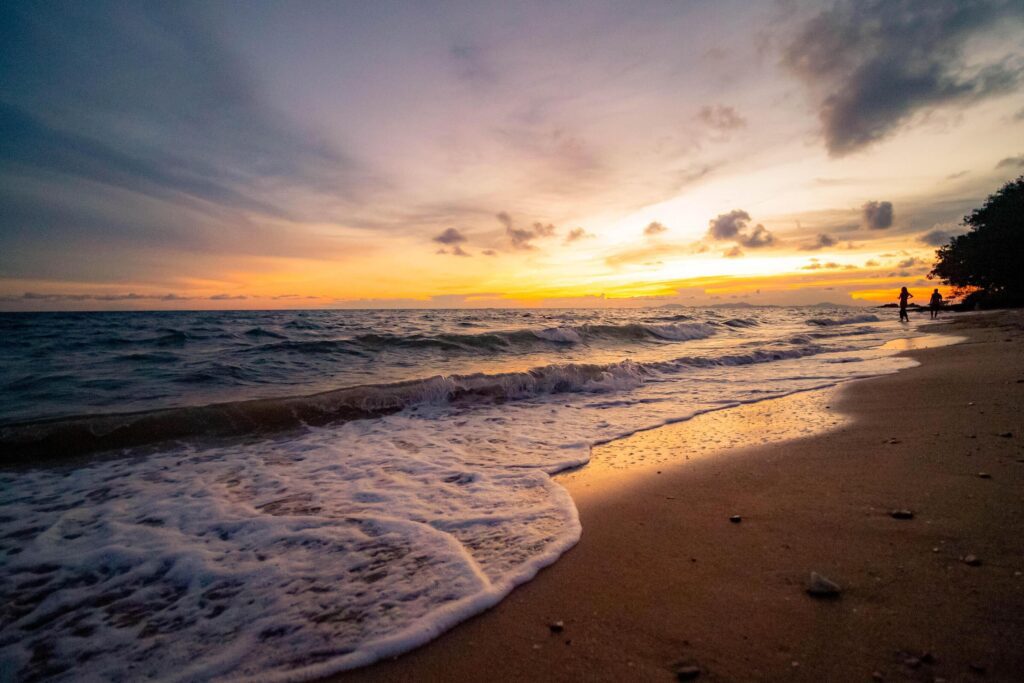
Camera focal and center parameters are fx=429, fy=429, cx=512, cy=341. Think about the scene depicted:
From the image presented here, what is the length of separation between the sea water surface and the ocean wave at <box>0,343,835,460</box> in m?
0.04

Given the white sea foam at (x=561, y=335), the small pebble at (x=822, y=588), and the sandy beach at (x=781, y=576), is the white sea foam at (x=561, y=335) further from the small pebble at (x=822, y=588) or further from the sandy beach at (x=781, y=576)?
the small pebble at (x=822, y=588)

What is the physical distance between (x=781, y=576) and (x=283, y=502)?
4.46m

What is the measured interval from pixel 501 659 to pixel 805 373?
38.9 feet

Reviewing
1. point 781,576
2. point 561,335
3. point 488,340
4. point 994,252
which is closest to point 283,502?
point 781,576

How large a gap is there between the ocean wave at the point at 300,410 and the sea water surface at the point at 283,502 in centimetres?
4

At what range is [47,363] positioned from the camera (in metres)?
14.3

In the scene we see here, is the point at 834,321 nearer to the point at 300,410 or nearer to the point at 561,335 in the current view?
the point at 561,335

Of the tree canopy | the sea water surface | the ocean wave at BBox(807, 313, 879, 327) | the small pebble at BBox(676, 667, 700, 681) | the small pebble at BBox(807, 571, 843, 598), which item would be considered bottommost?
the sea water surface

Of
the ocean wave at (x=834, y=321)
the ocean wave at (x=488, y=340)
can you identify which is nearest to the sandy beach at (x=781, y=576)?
the ocean wave at (x=488, y=340)

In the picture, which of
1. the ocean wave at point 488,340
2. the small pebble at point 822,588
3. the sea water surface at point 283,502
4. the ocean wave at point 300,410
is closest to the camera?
the small pebble at point 822,588

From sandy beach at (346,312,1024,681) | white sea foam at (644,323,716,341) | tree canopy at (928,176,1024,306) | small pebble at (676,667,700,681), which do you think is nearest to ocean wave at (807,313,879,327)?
tree canopy at (928,176,1024,306)

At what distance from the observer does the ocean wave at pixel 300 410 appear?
696cm

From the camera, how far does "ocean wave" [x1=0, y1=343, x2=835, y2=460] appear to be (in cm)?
696

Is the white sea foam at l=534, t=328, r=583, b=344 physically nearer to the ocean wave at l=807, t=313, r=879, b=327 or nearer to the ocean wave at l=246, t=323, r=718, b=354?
the ocean wave at l=246, t=323, r=718, b=354
